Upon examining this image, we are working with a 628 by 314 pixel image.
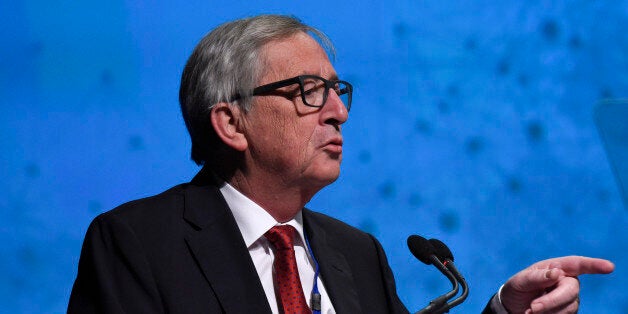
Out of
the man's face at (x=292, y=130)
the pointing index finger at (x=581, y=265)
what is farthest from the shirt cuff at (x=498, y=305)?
the man's face at (x=292, y=130)

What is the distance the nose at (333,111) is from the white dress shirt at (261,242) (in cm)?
21

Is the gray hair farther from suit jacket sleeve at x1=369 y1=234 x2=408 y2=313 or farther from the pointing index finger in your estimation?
the pointing index finger

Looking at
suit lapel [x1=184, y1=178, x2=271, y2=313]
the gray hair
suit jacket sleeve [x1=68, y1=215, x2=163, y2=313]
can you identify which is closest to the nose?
the gray hair

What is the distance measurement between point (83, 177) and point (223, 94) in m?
0.47

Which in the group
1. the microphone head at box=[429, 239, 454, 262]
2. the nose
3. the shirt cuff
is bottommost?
the shirt cuff

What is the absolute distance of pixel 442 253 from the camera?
4.58ft

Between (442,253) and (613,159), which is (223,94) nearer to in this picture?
(442,253)

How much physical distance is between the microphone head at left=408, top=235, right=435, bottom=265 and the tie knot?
0.24m

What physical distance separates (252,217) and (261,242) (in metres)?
0.05

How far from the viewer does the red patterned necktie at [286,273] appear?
4.75ft

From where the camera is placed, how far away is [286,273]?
1479mm

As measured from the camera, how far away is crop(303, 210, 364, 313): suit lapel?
155 centimetres

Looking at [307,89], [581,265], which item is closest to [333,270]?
[307,89]

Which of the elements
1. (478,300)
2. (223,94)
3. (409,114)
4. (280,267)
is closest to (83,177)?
(223,94)
